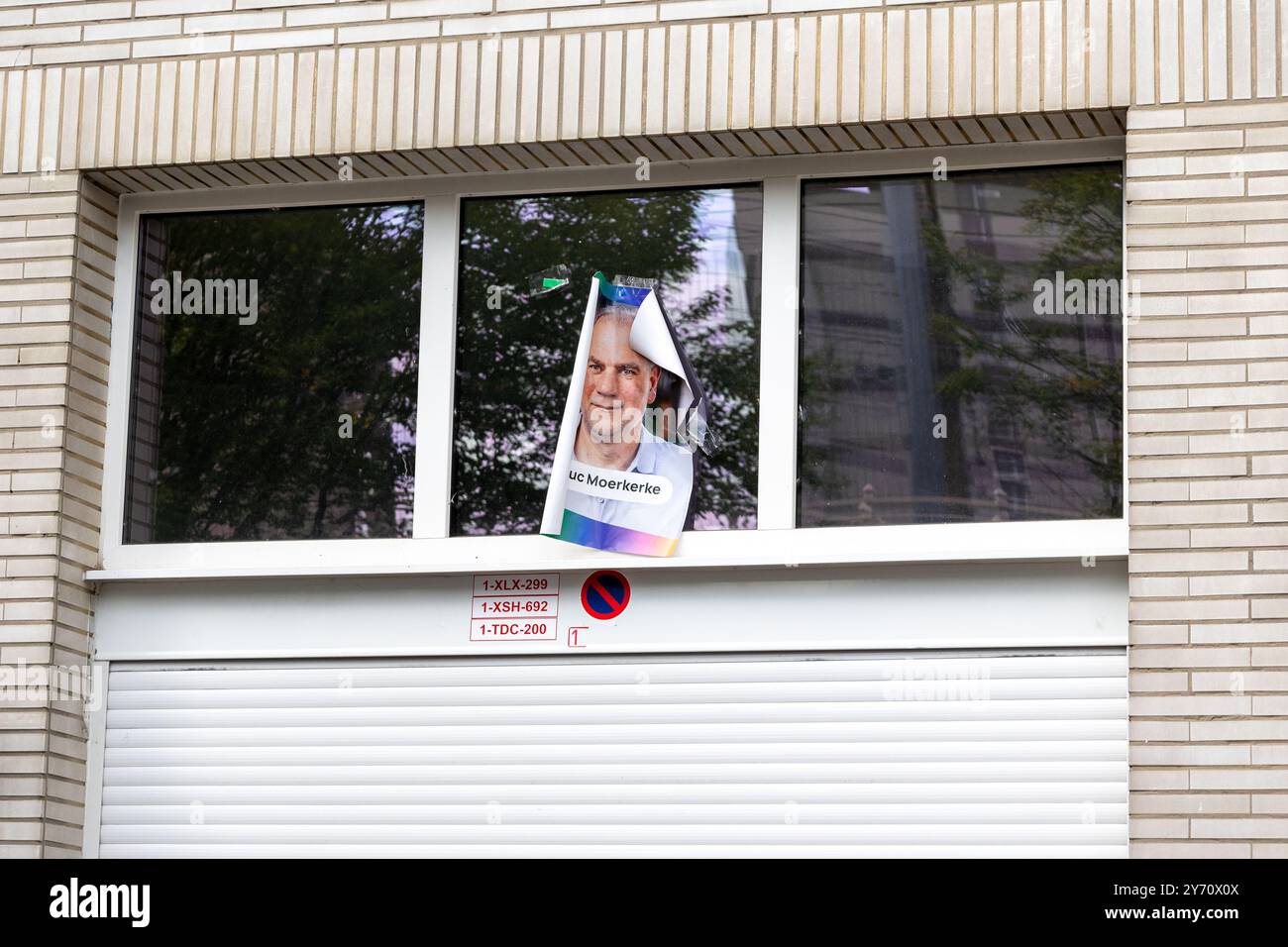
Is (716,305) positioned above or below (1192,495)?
above

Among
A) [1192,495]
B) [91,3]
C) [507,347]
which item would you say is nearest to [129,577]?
[507,347]

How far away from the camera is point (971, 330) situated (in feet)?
24.8

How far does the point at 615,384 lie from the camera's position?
793cm

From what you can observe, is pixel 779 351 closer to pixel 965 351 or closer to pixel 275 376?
pixel 965 351

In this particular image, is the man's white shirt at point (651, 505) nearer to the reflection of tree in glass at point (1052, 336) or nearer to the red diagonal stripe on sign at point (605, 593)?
the red diagonal stripe on sign at point (605, 593)

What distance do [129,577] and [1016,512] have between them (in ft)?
11.4

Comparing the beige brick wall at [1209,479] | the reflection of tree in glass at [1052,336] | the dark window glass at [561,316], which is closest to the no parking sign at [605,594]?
the dark window glass at [561,316]

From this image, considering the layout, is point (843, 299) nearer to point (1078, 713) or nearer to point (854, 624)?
point (854, 624)

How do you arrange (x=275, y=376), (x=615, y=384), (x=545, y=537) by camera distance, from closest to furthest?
(x=545, y=537) < (x=615, y=384) < (x=275, y=376)

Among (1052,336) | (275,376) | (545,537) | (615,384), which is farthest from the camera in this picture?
(275,376)

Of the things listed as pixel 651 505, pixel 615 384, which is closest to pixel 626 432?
pixel 615 384

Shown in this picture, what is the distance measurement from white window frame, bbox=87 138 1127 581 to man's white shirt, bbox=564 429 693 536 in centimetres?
12

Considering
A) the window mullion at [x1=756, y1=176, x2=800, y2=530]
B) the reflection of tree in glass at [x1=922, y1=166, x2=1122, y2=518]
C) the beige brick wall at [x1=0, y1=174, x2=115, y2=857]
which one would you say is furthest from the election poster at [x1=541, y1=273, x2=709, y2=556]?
the beige brick wall at [x1=0, y1=174, x2=115, y2=857]

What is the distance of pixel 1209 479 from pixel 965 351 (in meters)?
1.06
